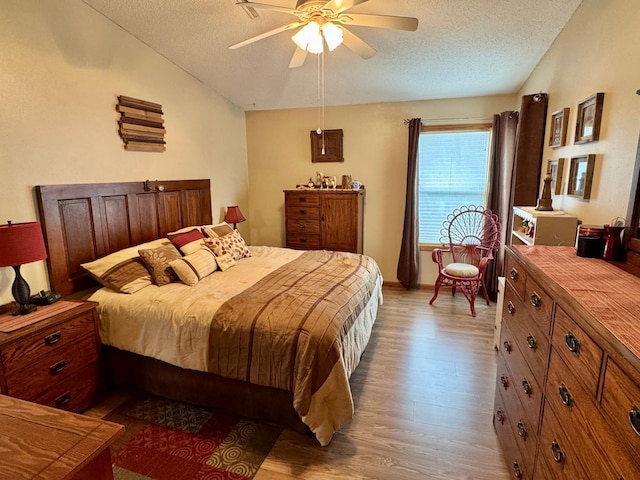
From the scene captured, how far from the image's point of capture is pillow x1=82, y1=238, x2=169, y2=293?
247 cm

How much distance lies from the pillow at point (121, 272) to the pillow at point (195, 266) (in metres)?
0.23

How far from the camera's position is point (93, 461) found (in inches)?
33.4

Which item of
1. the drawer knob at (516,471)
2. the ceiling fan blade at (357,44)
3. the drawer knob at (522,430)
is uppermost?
the ceiling fan blade at (357,44)

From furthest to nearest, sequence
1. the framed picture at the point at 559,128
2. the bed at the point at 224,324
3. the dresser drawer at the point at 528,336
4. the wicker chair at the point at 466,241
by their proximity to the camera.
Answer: the wicker chair at the point at 466,241, the framed picture at the point at 559,128, the bed at the point at 224,324, the dresser drawer at the point at 528,336

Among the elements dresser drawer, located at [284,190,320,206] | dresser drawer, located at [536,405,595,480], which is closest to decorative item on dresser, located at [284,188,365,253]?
dresser drawer, located at [284,190,320,206]

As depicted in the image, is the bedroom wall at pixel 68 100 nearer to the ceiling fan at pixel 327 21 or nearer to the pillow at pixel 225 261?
the pillow at pixel 225 261

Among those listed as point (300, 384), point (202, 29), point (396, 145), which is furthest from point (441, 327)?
point (202, 29)

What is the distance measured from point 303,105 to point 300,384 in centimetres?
378

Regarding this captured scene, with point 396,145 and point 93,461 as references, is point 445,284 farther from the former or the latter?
point 93,461

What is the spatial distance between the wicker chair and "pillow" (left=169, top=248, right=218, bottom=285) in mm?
2572

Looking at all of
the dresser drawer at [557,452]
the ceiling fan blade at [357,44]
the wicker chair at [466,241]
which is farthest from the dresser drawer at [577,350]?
the wicker chair at [466,241]

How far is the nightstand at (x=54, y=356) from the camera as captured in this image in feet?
5.91

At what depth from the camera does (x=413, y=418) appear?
7.16 feet

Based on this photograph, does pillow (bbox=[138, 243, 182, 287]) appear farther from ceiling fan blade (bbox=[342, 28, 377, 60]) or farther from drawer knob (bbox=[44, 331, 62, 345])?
ceiling fan blade (bbox=[342, 28, 377, 60])
